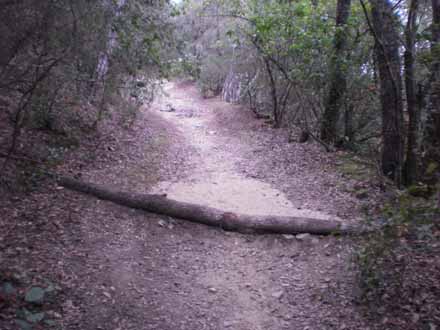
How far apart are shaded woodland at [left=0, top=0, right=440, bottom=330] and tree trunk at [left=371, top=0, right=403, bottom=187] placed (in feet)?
0.07

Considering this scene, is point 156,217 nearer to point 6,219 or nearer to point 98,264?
point 98,264

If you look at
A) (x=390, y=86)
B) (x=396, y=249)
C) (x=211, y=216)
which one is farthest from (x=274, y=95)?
(x=396, y=249)

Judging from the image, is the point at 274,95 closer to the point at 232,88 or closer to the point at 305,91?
the point at 305,91

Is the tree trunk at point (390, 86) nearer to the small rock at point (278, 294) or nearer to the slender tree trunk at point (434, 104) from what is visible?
the slender tree trunk at point (434, 104)

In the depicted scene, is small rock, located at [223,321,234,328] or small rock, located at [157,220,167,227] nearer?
small rock, located at [223,321,234,328]

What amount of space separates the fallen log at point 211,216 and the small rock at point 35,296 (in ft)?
9.85

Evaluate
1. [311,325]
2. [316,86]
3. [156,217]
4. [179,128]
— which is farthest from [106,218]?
[179,128]

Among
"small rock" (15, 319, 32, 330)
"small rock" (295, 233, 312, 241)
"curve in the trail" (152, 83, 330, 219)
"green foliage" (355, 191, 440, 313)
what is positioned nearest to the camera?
"small rock" (15, 319, 32, 330)

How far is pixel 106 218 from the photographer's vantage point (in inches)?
268

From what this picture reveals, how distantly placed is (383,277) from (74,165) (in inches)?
278

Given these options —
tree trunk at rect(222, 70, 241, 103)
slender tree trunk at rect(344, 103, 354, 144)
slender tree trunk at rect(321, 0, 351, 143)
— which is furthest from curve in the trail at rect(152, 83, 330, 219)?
tree trunk at rect(222, 70, 241, 103)

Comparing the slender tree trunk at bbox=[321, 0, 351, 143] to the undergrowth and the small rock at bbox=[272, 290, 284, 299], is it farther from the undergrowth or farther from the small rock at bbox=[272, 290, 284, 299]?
the small rock at bbox=[272, 290, 284, 299]

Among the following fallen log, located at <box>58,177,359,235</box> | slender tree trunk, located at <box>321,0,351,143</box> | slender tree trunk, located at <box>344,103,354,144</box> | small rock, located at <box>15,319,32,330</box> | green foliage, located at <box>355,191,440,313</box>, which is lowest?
small rock, located at <box>15,319,32,330</box>

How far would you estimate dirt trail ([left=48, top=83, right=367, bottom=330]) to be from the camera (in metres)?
4.62
